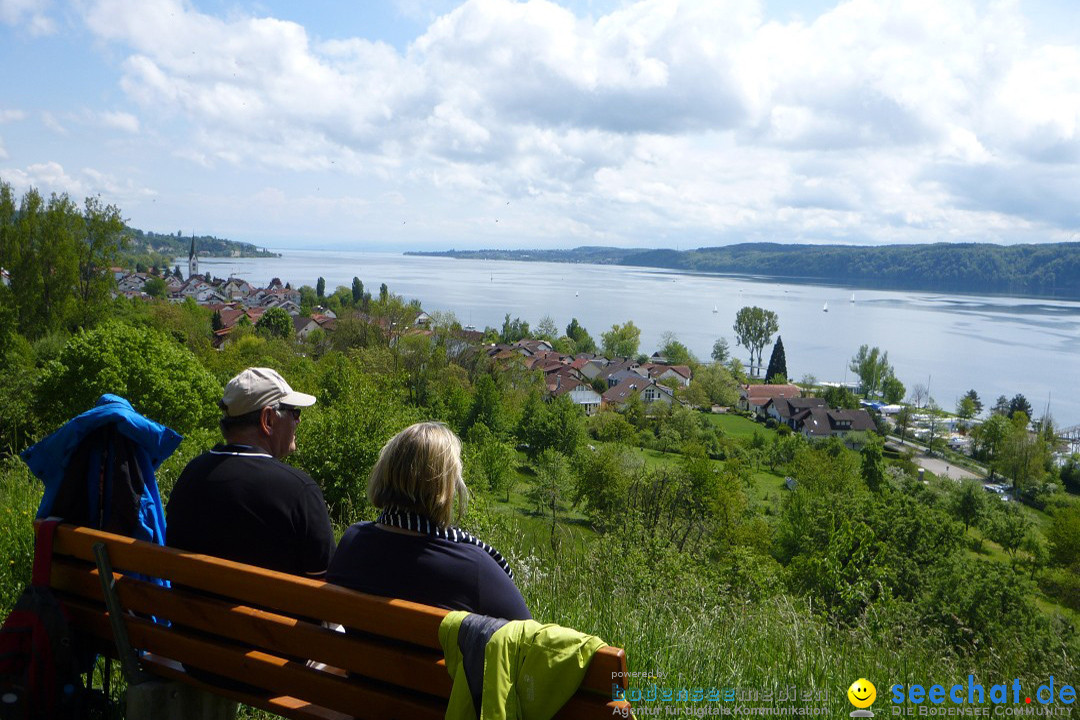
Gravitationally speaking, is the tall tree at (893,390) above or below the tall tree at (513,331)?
below

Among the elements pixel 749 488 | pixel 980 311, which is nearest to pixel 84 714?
pixel 749 488

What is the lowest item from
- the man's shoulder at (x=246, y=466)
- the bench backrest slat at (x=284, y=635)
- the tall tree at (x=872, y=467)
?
the tall tree at (x=872, y=467)

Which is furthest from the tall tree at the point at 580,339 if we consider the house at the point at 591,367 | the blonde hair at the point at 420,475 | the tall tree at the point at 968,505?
the blonde hair at the point at 420,475

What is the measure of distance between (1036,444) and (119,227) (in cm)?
4952

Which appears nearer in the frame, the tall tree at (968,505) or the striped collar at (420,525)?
the striped collar at (420,525)

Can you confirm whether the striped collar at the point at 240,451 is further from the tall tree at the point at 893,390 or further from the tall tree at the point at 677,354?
the tall tree at the point at 677,354

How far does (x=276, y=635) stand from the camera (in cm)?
170

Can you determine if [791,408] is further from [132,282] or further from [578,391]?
[132,282]

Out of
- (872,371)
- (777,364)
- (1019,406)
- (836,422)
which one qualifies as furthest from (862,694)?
(777,364)

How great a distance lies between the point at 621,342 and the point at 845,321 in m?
44.1

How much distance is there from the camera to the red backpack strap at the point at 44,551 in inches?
83.5

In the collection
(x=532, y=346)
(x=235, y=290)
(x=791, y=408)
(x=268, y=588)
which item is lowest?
(x=791, y=408)

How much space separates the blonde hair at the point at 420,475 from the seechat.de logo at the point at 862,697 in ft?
4.46

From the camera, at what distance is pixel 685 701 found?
2.21 meters
